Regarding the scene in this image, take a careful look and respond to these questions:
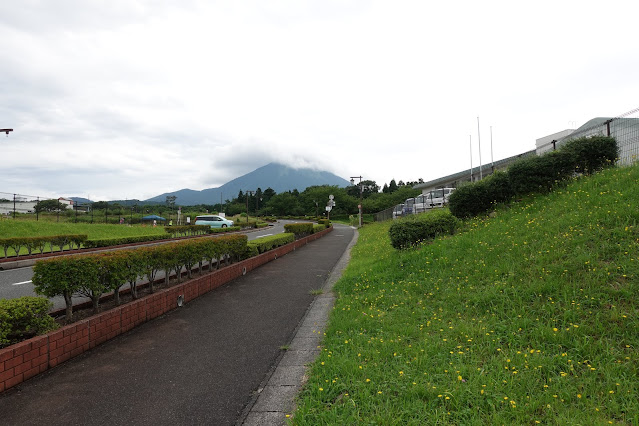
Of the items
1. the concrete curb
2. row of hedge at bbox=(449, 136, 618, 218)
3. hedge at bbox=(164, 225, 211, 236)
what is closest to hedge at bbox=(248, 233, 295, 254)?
the concrete curb

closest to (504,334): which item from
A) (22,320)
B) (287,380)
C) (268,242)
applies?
(287,380)

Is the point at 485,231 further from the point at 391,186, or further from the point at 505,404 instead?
the point at 391,186

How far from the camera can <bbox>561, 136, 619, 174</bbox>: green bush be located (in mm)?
7969

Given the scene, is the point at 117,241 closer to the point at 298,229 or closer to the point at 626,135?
the point at 298,229

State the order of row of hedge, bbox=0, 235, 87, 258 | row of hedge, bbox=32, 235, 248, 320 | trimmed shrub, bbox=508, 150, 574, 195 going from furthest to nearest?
row of hedge, bbox=0, 235, 87, 258, trimmed shrub, bbox=508, 150, 574, 195, row of hedge, bbox=32, 235, 248, 320

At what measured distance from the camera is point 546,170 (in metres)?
8.35

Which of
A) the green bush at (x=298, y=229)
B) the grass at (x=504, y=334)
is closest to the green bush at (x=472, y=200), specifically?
the grass at (x=504, y=334)

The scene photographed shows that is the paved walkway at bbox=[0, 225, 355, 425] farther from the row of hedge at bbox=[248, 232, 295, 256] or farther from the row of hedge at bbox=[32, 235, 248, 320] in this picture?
the row of hedge at bbox=[248, 232, 295, 256]

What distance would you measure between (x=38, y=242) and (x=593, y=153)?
1913 cm

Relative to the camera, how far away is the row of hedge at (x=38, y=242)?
36.2 feet

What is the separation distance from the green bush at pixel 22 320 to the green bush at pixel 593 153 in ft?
37.1

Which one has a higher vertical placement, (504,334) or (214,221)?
(214,221)

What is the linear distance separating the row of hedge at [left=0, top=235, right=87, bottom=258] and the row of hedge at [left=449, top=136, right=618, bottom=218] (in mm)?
16068

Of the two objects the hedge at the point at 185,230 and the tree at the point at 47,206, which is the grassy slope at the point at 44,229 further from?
the tree at the point at 47,206
